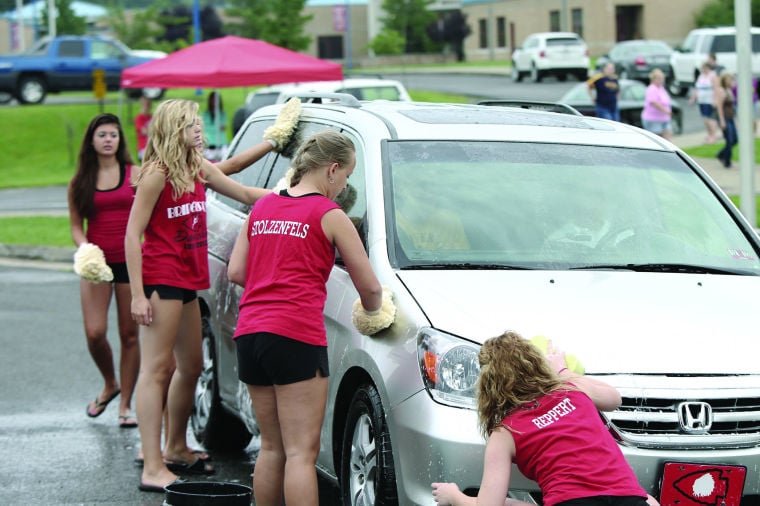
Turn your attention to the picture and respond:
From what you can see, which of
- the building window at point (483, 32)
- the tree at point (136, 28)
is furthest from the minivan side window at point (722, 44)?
the building window at point (483, 32)

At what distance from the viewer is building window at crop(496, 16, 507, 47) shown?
79.2 metres

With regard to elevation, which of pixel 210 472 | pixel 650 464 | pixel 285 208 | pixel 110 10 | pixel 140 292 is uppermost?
pixel 110 10

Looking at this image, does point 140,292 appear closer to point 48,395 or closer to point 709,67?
point 48,395

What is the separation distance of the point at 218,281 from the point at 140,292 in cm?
76

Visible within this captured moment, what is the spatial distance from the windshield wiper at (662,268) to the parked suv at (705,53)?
35.8m

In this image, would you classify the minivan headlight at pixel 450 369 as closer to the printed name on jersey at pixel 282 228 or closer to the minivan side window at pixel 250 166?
the printed name on jersey at pixel 282 228

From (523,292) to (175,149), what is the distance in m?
2.06

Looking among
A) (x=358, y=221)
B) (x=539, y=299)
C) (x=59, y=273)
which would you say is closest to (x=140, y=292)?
(x=358, y=221)

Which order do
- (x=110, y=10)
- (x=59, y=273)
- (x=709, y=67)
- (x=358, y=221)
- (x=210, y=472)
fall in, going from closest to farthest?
(x=358, y=221), (x=210, y=472), (x=59, y=273), (x=709, y=67), (x=110, y=10)

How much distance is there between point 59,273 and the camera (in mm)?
14039

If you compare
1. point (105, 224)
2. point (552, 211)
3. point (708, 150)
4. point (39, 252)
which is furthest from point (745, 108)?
point (708, 150)

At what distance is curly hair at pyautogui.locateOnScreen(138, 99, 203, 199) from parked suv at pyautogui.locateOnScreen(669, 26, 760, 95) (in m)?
35.7

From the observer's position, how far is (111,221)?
7.51 meters

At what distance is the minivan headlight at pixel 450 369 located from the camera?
4.36 metres
